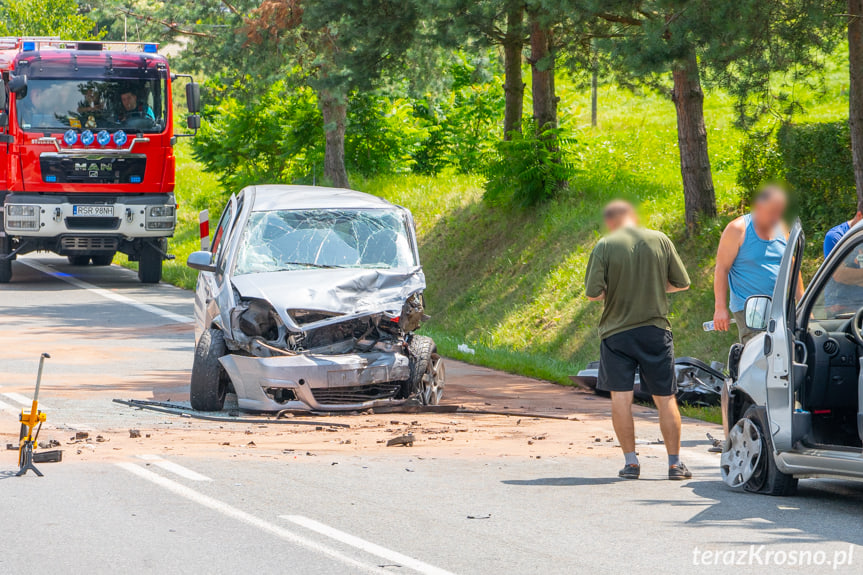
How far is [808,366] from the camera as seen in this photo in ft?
23.7

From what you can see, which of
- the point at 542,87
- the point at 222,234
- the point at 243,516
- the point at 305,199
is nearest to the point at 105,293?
the point at 542,87

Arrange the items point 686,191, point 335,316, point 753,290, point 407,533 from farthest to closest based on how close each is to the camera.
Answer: point 686,191 → point 335,316 → point 753,290 → point 407,533

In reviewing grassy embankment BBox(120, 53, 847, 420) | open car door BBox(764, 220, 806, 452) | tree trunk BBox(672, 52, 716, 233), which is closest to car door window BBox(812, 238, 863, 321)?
open car door BBox(764, 220, 806, 452)

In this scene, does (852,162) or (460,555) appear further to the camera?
(852,162)

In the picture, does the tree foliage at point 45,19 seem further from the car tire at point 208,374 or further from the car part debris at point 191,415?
the car tire at point 208,374

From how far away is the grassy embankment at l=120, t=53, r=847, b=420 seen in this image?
53.3ft

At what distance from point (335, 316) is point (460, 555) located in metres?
4.66

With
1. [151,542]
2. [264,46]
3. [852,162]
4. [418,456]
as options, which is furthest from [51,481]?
[264,46]

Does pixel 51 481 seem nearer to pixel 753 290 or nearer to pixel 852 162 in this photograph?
pixel 753 290

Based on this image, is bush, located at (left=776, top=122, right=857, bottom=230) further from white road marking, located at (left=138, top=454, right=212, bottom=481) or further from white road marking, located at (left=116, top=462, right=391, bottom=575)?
white road marking, located at (left=116, top=462, right=391, bottom=575)

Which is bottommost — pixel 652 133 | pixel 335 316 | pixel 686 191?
pixel 335 316

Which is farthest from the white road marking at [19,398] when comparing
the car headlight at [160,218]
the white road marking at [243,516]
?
the car headlight at [160,218]

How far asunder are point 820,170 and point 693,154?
95.1 inches

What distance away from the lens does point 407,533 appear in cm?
654
